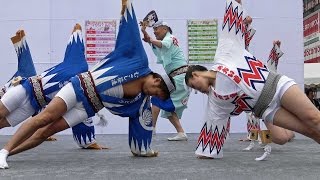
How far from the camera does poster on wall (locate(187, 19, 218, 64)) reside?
8391 mm

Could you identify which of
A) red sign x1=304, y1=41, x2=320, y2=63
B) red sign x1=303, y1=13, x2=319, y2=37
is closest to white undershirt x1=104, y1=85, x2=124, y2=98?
red sign x1=304, y1=41, x2=320, y2=63

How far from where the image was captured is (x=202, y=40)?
27.7 ft

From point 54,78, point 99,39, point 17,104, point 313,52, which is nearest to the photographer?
point 17,104

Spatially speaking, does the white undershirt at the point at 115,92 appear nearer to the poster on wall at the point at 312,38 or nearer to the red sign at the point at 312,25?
the poster on wall at the point at 312,38

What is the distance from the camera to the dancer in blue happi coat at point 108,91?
4.14 metres

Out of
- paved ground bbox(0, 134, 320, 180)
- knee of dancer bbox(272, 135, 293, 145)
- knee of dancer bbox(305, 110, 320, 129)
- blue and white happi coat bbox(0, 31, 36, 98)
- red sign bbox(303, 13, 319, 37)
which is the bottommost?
paved ground bbox(0, 134, 320, 180)

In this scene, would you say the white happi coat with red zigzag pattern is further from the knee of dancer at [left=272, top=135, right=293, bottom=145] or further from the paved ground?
the knee of dancer at [left=272, top=135, right=293, bottom=145]

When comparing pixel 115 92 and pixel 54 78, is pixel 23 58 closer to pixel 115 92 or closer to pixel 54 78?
pixel 54 78

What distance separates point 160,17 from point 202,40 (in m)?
0.77

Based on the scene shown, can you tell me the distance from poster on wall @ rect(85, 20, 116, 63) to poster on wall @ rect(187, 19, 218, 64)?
1.24 metres

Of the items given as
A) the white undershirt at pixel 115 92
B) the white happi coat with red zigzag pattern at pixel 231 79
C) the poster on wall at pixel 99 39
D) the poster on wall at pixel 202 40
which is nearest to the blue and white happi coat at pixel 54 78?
the white undershirt at pixel 115 92

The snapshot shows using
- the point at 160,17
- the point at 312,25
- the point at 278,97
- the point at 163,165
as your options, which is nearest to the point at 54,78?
the point at 163,165

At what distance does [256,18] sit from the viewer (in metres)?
8.55

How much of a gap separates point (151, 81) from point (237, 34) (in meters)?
0.79
